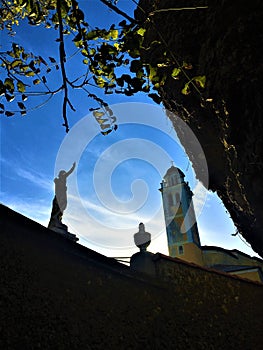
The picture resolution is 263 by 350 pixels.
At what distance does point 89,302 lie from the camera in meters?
Result: 3.22

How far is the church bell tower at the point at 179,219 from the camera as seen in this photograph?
2114 centimetres

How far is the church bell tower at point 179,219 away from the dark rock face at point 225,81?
18.8m

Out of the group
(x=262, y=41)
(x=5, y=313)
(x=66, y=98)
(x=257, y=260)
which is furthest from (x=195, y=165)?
(x=257, y=260)

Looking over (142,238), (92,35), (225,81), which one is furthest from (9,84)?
(142,238)

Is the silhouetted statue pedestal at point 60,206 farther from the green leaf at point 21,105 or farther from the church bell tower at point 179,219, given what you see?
the church bell tower at point 179,219

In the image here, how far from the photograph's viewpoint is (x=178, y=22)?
2.82 metres

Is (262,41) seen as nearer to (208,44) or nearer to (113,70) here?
(208,44)

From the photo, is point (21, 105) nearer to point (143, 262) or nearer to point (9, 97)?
point (9, 97)

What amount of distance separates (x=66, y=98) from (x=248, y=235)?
312 cm

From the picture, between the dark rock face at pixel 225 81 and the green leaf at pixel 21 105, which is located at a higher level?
the dark rock face at pixel 225 81

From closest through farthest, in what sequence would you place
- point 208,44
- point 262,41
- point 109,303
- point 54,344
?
point 262,41 < point 208,44 < point 54,344 < point 109,303

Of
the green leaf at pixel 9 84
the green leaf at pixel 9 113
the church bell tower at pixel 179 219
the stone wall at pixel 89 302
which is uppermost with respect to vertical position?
the church bell tower at pixel 179 219

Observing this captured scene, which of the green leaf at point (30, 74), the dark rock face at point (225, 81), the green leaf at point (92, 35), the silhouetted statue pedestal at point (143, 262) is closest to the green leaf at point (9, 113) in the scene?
Result: the green leaf at point (30, 74)

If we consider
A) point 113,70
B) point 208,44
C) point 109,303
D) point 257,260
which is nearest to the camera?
point 113,70
